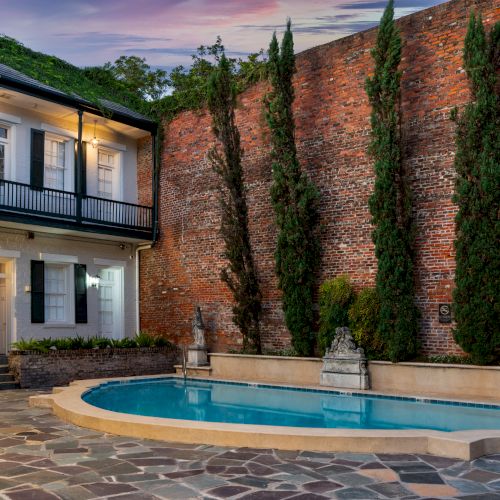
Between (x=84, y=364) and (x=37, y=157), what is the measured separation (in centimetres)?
509

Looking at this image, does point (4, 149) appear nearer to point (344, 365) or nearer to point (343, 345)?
point (343, 345)

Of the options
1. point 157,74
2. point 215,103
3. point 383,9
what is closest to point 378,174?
point 383,9

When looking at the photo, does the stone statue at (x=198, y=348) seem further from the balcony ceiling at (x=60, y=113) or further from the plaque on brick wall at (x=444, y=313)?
the balcony ceiling at (x=60, y=113)

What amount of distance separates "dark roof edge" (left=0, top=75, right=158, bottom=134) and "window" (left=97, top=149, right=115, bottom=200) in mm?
1172

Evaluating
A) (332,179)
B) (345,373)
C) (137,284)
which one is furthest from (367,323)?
(137,284)

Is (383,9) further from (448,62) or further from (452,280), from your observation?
(452,280)

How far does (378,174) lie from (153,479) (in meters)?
7.87

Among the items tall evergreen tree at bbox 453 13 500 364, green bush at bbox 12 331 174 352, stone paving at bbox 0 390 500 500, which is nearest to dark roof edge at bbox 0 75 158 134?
green bush at bbox 12 331 174 352

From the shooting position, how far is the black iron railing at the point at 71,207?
13.3 meters

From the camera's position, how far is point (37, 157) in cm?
1428

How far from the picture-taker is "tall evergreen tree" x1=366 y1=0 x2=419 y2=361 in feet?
35.6

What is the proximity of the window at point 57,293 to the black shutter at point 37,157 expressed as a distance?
210 cm

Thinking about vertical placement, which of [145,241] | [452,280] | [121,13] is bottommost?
[452,280]

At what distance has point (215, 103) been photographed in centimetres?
1411
